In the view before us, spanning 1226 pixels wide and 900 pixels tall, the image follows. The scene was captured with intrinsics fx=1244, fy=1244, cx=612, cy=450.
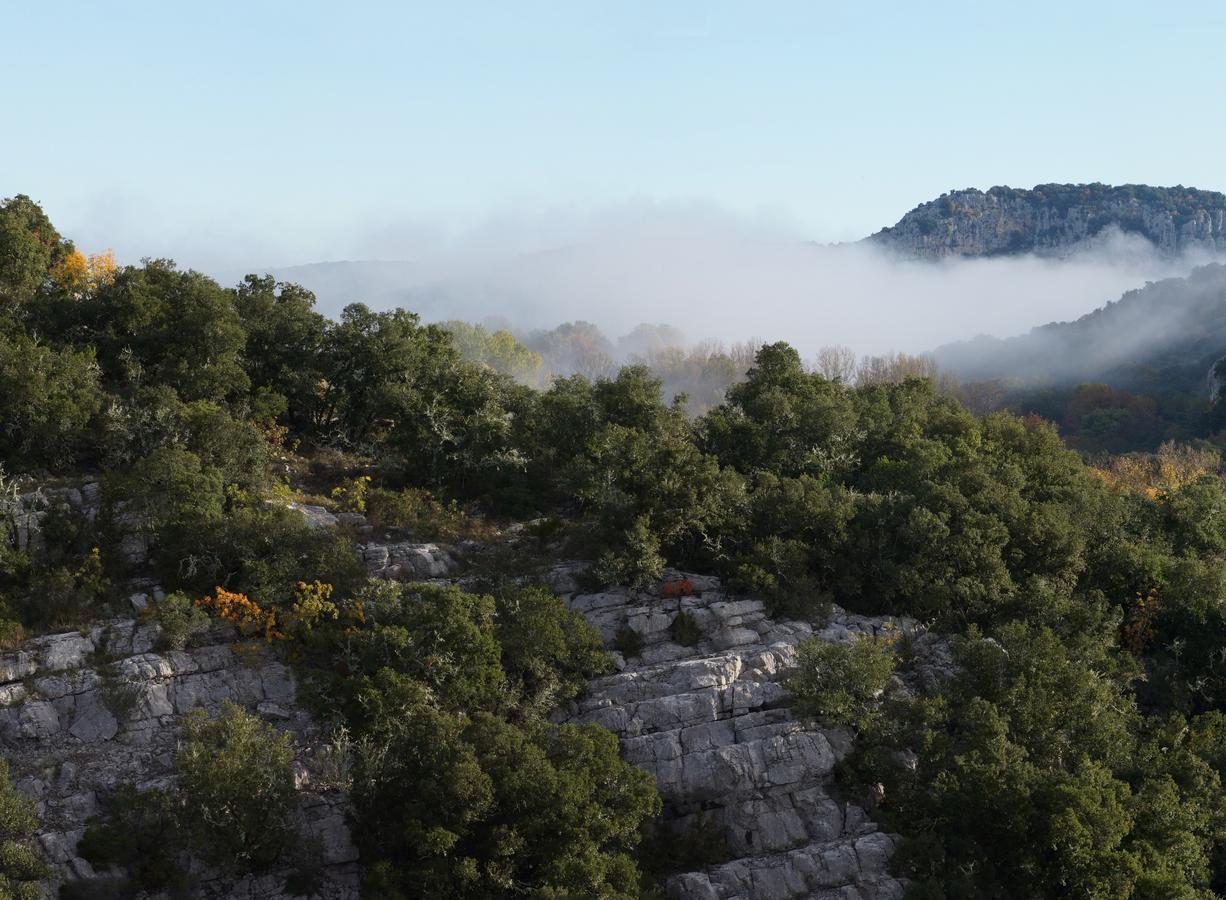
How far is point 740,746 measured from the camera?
36000 mm

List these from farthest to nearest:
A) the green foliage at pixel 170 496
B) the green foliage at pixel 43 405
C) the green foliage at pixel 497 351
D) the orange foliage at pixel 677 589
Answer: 1. the green foliage at pixel 497 351
2. the green foliage at pixel 43 405
3. the orange foliage at pixel 677 589
4. the green foliage at pixel 170 496

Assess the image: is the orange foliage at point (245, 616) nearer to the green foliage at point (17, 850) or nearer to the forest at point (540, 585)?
the forest at point (540, 585)

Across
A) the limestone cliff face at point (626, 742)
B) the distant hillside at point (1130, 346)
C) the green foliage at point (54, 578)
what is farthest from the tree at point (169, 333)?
the distant hillside at point (1130, 346)

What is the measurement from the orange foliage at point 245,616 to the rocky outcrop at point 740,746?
9.40m

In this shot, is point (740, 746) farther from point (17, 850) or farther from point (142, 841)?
point (17, 850)

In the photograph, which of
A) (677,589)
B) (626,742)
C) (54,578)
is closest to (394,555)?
(677,589)

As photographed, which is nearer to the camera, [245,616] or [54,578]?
[245,616]

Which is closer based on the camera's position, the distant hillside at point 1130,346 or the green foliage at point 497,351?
the green foliage at point 497,351

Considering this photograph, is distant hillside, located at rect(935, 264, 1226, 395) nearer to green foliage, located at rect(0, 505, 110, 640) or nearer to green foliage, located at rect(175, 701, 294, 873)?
green foliage, located at rect(0, 505, 110, 640)

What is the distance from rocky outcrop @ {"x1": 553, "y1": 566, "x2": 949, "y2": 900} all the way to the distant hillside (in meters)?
114

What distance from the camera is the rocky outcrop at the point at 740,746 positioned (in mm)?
33062

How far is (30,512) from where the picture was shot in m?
41.3

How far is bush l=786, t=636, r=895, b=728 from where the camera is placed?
36.3 metres

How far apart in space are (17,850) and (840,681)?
73.0ft
